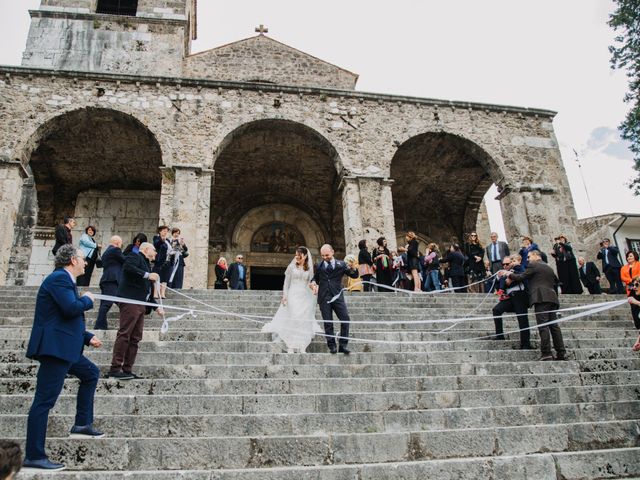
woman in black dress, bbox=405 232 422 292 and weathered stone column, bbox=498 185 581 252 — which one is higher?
weathered stone column, bbox=498 185 581 252

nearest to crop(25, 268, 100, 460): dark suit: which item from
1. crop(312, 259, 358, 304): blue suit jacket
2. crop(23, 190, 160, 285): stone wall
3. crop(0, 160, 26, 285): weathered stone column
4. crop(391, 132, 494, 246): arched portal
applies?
crop(312, 259, 358, 304): blue suit jacket

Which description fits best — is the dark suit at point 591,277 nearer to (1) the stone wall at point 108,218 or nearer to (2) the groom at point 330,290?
(2) the groom at point 330,290

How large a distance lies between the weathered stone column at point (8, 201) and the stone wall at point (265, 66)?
7.87m

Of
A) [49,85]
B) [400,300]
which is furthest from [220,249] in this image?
[400,300]

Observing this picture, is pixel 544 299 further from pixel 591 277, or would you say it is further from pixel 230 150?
pixel 230 150

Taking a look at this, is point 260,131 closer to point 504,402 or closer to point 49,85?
point 49,85

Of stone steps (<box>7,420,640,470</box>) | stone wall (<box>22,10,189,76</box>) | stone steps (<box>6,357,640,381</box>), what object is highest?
stone wall (<box>22,10,189,76</box>)

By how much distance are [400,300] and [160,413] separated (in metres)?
5.08

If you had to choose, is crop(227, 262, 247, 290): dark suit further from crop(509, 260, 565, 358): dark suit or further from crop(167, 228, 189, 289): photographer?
crop(509, 260, 565, 358): dark suit

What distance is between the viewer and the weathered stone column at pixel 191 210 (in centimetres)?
1032

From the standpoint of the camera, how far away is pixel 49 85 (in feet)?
37.0

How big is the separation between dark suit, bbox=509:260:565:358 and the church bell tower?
1311 cm

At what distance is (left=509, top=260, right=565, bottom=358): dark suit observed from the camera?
543cm

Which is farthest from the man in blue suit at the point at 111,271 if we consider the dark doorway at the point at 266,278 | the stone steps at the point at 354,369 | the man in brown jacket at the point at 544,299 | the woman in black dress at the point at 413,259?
the dark doorway at the point at 266,278
